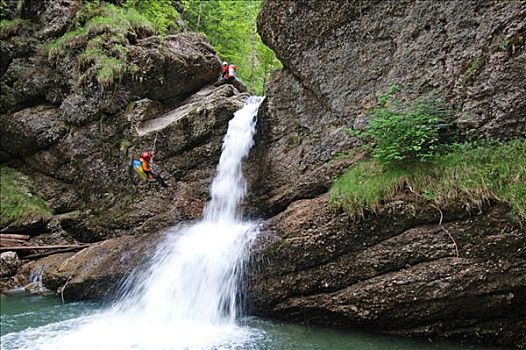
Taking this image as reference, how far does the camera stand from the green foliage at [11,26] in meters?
13.2

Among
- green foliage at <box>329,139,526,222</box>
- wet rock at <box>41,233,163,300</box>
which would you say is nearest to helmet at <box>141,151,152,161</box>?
wet rock at <box>41,233,163,300</box>

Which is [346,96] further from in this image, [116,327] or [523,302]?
[116,327]

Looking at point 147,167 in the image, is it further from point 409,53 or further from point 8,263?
point 409,53

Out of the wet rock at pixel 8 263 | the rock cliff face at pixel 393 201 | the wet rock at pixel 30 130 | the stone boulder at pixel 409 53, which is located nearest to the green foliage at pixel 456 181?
the rock cliff face at pixel 393 201

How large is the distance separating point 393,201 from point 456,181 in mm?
914

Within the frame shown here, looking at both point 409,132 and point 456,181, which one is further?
point 409,132

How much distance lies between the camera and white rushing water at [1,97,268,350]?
224 inches

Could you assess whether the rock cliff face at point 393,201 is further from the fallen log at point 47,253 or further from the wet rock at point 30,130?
the wet rock at point 30,130

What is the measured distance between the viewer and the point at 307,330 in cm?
607

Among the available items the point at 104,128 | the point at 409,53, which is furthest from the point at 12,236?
the point at 409,53

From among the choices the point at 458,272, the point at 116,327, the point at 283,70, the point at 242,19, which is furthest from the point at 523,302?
the point at 242,19

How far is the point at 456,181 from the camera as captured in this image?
5.69 m

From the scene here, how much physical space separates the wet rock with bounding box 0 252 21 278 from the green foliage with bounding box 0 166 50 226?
1.46 metres

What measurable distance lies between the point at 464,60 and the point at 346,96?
2.36 metres
